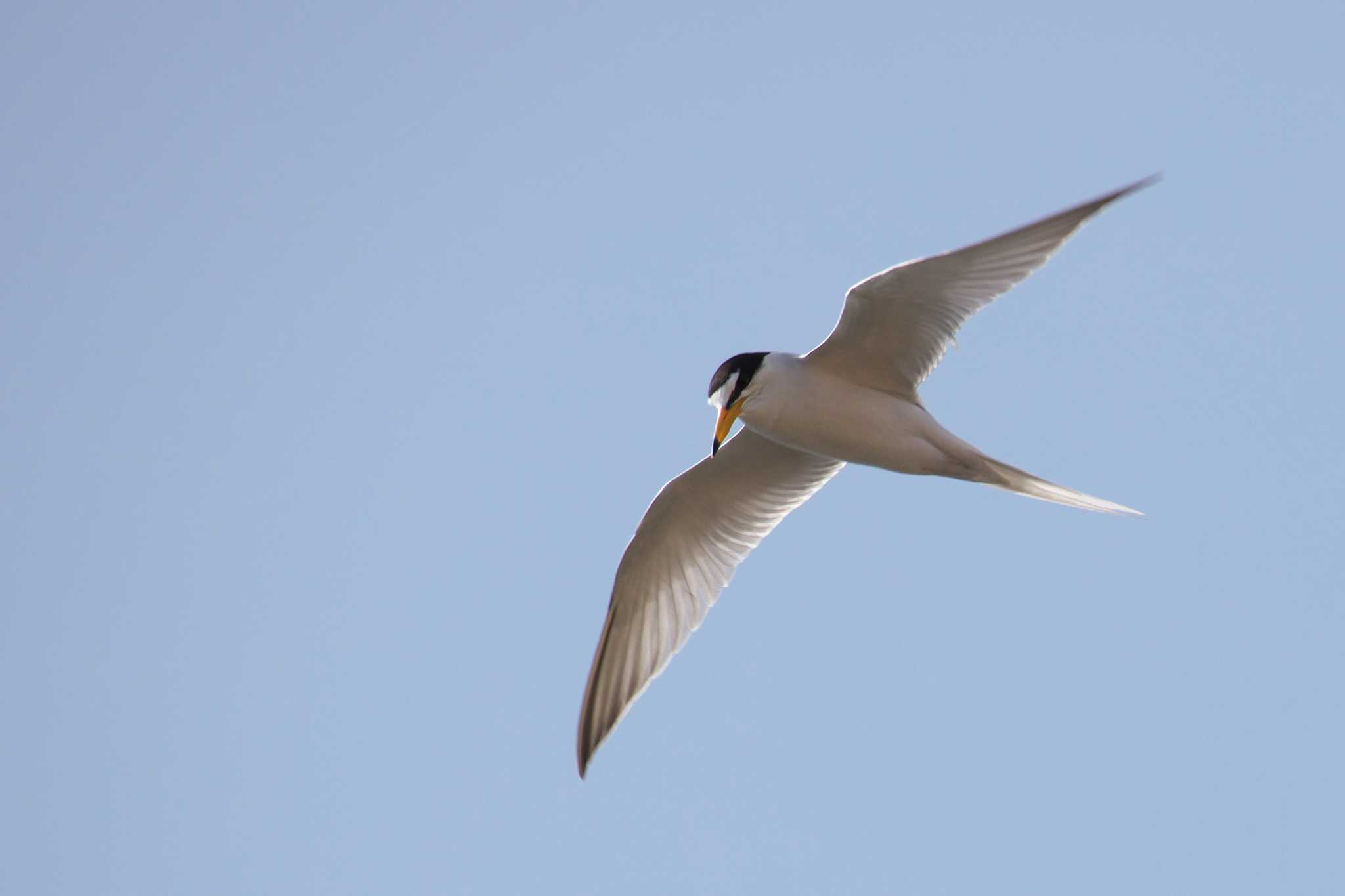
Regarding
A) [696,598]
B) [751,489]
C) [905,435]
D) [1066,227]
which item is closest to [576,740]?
[696,598]

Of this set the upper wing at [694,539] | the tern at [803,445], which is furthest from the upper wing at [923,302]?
the upper wing at [694,539]

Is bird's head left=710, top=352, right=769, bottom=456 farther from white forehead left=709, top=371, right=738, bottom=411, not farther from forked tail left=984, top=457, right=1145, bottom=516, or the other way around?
forked tail left=984, top=457, right=1145, bottom=516

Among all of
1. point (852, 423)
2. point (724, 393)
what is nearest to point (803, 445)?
point (852, 423)

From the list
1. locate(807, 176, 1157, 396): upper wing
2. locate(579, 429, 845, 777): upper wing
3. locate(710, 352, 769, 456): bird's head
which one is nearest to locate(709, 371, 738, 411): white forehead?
locate(710, 352, 769, 456): bird's head

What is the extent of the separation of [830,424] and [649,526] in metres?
1.54

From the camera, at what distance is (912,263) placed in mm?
7367

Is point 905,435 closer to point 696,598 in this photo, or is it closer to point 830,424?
point 830,424

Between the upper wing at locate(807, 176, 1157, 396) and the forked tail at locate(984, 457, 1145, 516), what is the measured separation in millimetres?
638

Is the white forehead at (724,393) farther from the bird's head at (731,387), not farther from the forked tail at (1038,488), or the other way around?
the forked tail at (1038,488)

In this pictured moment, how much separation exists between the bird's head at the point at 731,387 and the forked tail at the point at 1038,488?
129 cm

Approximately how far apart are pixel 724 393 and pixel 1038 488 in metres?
1.72

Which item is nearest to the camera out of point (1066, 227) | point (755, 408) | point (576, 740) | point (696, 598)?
point (1066, 227)

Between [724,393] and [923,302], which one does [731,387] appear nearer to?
[724,393]

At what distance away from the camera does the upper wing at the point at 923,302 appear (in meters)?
7.19
